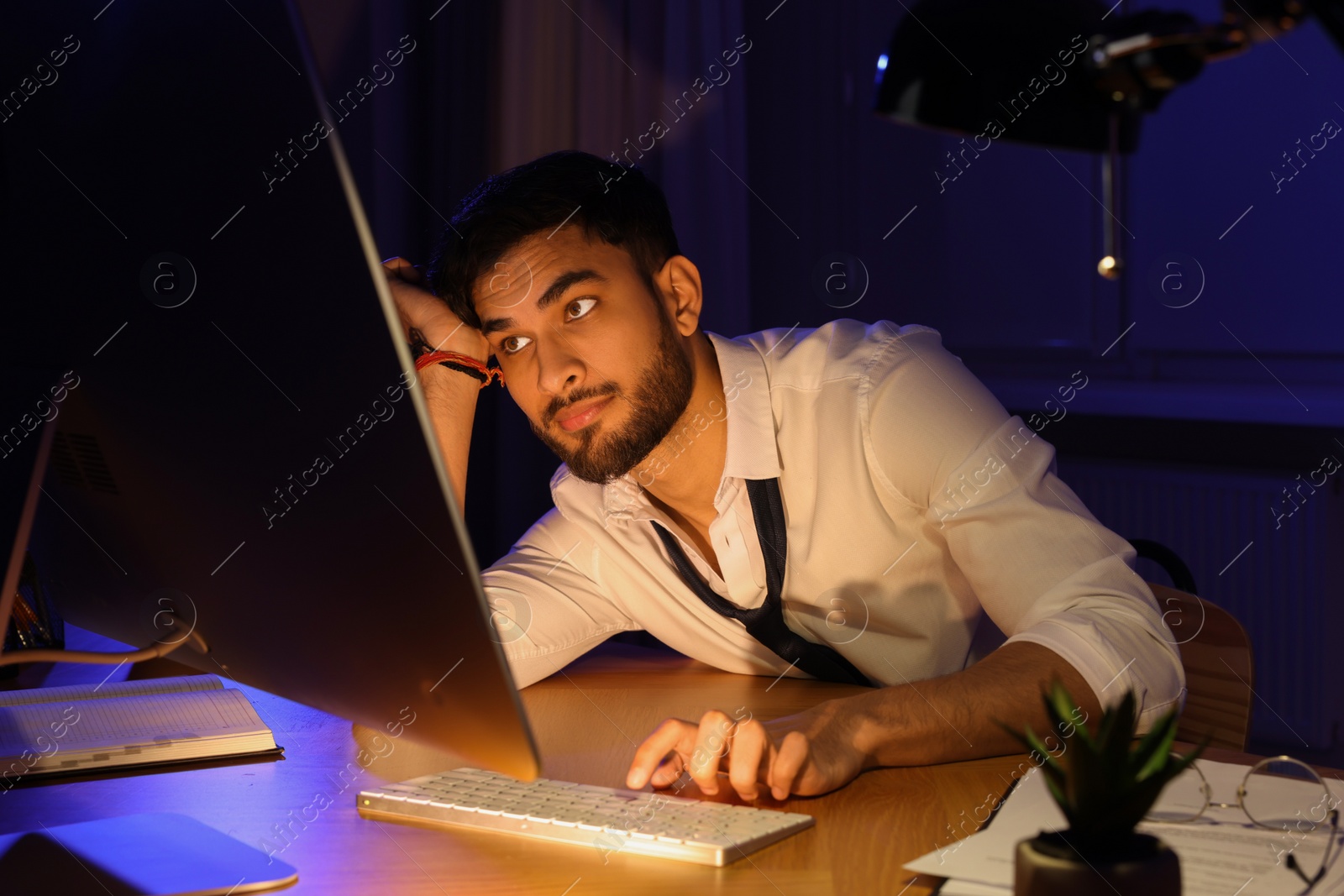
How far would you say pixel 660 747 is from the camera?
1.02 metres

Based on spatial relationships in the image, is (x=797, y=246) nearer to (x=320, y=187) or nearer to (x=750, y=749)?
(x=750, y=749)

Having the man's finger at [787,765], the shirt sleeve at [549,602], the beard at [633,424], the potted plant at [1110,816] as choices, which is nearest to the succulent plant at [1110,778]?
the potted plant at [1110,816]

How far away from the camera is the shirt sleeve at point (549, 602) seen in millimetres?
1486

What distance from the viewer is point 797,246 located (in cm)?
330

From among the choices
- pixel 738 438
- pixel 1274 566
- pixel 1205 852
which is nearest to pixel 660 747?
pixel 1205 852

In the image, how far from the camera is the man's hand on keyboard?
0.97m

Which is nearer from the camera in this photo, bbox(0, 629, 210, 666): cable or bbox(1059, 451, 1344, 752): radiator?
bbox(0, 629, 210, 666): cable

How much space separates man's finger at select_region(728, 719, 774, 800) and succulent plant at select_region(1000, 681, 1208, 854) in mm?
381

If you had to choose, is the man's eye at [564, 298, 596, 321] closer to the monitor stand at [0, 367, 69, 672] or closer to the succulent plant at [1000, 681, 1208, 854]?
the monitor stand at [0, 367, 69, 672]

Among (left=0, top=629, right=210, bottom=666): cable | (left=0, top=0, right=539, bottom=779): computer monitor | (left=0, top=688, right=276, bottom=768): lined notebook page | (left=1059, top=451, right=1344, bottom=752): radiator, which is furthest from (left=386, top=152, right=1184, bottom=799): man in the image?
(left=1059, top=451, right=1344, bottom=752): radiator

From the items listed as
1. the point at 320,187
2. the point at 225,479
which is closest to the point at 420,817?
the point at 225,479

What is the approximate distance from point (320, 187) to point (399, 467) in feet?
0.42

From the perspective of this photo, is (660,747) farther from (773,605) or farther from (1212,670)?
(1212,670)

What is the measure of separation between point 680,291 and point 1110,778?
127 centimetres
